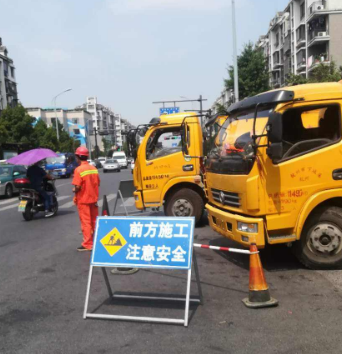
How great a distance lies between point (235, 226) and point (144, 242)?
5.58ft

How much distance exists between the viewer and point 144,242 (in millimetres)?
4391

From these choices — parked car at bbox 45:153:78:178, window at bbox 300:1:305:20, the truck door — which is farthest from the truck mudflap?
window at bbox 300:1:305:20

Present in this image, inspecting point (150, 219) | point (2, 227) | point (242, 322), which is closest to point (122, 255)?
point (150, 219)

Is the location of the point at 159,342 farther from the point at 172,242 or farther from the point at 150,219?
the point at 150,219

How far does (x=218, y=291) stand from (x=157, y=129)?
186 inches

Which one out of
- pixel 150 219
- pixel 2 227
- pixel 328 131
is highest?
pixel 328 131

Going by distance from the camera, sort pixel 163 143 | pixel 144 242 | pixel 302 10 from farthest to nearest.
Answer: pixel 302 10
pixel 163 143
pixel 144 242

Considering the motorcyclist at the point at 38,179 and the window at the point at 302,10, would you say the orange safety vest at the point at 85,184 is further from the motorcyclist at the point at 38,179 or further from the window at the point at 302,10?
the window at the point at 302,10

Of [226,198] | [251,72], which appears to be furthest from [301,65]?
[226,198]

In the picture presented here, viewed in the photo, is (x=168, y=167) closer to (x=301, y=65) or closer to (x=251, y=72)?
(x=251, y=72)

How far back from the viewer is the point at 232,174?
5.71 meters

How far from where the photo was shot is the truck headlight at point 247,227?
540 cm

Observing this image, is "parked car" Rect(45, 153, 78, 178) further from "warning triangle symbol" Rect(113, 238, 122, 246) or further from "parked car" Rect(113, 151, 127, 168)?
"warning triangle symbol" Rect(113, 238, 122, 246)

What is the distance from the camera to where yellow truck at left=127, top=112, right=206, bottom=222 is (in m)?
8.84
